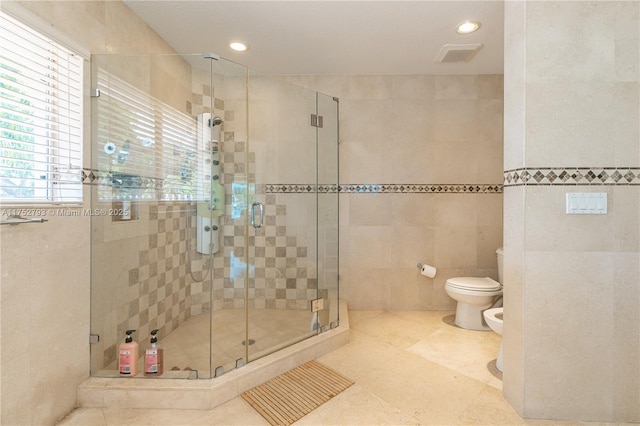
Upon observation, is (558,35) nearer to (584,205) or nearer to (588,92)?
(588,92)

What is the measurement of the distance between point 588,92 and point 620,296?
1001 mm

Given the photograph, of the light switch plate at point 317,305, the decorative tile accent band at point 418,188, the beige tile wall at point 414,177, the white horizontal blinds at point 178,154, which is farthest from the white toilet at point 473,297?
the white horizontal blinds at point 178,154

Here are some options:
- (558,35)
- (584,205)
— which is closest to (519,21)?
(558,35)

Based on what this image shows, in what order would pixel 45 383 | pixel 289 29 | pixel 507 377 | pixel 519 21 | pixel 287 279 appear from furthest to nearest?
pixel 287 279 → pixel 289 29 → pixel 507 377 → pixel 519 21 → pixel 45 383

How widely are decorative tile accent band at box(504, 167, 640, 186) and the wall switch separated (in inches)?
2.3

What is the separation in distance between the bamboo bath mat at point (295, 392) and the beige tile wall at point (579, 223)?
3.27 ft

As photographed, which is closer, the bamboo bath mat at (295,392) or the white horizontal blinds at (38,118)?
the white horizontal blinds at (38,118)

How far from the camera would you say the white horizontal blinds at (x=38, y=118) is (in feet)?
3.94

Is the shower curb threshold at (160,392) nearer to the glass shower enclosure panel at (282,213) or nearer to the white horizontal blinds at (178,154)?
the glass shower enclosure panel at (282,213)

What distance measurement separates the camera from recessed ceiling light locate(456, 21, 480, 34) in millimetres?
1989

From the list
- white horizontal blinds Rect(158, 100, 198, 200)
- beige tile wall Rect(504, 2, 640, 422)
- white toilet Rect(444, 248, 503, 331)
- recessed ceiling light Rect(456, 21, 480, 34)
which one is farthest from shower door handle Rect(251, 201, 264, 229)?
recessed ceiling light Rect(456, 21, 480, 34)

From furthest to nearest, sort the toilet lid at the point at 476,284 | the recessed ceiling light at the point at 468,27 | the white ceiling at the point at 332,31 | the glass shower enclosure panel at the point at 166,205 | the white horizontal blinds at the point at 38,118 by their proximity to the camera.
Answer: the toilet lid at the point at 476,284 < the recessed ceiling light at the point at 468,27 < the white ceiling at the point at 332,31 < the glass shower enclosure panel at the point at 166,205 < the white horizontal blinds at the point at 38,118

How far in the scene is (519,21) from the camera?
4.85ft

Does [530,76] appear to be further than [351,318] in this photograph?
No
